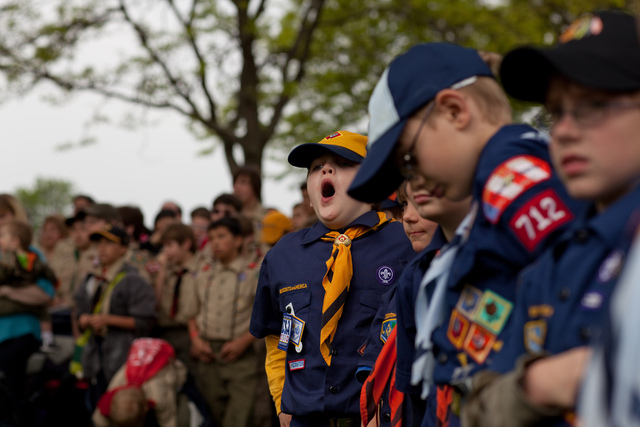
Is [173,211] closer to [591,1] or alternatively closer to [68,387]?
[68,387]

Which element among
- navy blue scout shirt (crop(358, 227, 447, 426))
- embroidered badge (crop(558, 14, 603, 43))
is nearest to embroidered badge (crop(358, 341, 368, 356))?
navy blue scout shirt (crop(358, 227, 447, 426))

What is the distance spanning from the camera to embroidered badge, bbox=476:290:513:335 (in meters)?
1.94

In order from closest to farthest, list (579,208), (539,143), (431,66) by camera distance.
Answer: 1. (579,208)
2. (539,143)
3. (431,66)

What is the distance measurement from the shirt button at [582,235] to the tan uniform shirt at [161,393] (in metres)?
5.75

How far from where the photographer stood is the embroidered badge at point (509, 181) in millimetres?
1875

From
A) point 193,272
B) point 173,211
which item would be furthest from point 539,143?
point 173,211

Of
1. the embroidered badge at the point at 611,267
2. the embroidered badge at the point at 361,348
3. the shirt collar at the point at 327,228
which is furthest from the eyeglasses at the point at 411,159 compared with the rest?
the shirt collar at the point at 327,228

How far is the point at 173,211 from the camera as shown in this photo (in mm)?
10234

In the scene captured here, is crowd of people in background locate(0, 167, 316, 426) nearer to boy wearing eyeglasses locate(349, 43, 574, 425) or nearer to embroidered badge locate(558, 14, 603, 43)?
boy wearing eyeglasses locate(349, 43, 574, 425)

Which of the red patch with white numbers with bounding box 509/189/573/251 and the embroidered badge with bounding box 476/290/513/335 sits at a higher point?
the red patch with white numbers with bounding box 509/189/573/251

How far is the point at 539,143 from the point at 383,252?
6.50ft

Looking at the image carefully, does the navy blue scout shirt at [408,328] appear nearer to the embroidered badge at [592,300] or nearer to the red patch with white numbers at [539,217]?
the red patch with white numbers at [539,217]

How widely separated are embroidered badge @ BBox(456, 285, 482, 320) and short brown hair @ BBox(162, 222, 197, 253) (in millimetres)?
6430

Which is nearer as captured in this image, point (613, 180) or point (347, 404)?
point (613, 180)
